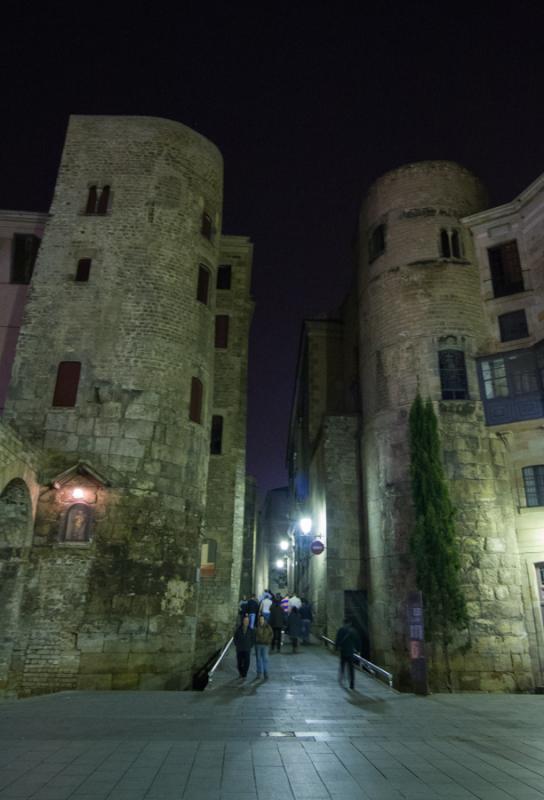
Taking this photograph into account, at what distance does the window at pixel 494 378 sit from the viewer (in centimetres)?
1725

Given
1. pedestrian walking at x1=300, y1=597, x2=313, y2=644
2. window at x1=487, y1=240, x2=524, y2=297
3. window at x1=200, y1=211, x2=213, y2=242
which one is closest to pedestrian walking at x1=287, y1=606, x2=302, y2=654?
pedestrian walking at x1=300, y1=597, x2=313, y2=644

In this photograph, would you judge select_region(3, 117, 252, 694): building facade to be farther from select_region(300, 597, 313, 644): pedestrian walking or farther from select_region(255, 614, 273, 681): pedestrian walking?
select_region(300, 597, 313, 644): pedestrian walking

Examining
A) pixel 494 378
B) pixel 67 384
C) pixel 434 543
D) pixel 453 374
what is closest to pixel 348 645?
pixel 434 543

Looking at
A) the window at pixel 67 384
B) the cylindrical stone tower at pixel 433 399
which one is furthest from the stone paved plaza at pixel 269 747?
the window at pixel 67 384

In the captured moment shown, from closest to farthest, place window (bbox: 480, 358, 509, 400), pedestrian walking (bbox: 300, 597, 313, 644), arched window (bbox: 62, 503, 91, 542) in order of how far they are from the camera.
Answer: arched window (bbox: 62, 503, 91, 542) < window (bbox: 480, 358, 509, 400) < pedestrian walking (bbox: 300, 597, 313, 644)

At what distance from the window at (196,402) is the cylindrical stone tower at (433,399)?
6855mm

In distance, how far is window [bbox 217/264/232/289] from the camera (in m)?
26.2

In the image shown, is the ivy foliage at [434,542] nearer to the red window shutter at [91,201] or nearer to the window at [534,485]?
the window at [534,485]

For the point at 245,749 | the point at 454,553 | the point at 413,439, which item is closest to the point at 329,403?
the point at 413,439

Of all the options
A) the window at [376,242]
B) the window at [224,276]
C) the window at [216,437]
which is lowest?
the window at [216,437]

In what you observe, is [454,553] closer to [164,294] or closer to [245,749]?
[245,749]

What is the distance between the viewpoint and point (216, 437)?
947 inches

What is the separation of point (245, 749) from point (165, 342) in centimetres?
1202

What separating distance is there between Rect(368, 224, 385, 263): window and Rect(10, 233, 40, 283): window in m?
13.6
